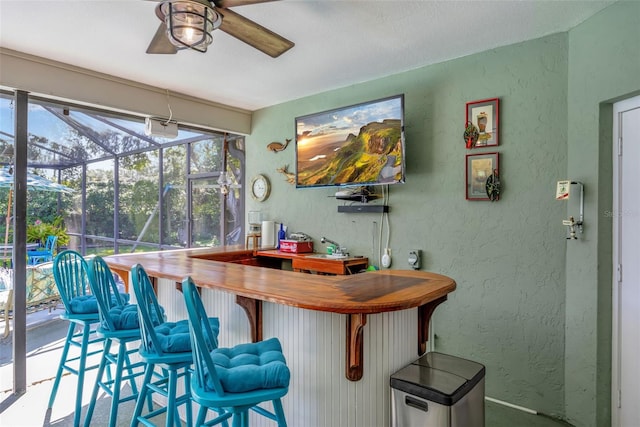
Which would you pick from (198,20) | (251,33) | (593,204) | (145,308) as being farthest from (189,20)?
(593,204)

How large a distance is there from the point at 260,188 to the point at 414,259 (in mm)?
2194

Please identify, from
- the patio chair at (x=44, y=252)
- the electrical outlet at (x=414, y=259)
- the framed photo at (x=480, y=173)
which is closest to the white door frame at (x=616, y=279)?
the framed photo at (x=480, y=173)

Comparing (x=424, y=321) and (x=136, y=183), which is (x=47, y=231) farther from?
(x=424, y=321)

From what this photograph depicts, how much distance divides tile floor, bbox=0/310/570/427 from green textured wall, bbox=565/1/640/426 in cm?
34

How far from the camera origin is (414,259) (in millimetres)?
3178

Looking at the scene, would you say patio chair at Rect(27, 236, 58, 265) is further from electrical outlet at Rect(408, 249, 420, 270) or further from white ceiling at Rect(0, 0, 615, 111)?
electrical outlet at Rect(408, 249, 420, 270)

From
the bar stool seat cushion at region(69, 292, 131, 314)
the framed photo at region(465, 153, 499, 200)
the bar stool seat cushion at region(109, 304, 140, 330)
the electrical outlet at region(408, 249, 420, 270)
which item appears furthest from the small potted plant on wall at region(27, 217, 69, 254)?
the framed photo at region(465, 153, 499, 200)

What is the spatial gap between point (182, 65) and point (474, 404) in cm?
324

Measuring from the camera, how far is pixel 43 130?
4168 millimetres

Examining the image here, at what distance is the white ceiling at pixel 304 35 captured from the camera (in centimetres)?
224

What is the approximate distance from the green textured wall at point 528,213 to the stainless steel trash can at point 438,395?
1.10 meters

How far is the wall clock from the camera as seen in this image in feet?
14.6

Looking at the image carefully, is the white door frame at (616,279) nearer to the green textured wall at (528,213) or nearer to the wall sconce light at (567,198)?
the green textured wall at (528,213)

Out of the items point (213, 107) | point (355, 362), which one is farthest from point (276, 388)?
point (213, 107)
